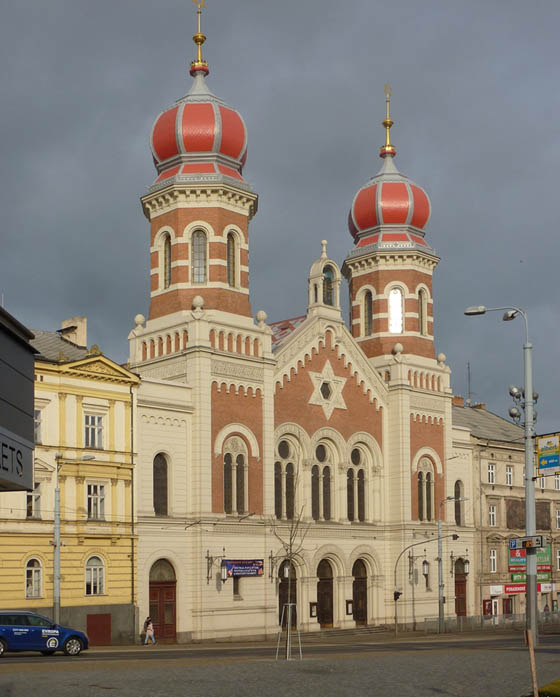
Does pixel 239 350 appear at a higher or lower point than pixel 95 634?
higher

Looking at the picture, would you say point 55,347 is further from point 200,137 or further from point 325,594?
point 325,594

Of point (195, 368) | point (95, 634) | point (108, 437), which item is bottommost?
point (95, 634)

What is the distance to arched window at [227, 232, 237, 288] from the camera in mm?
59688

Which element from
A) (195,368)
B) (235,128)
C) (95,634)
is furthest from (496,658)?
(235,128)

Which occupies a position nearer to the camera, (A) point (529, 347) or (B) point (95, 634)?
(A) point (529, 347)

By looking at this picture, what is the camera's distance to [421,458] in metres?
68.2

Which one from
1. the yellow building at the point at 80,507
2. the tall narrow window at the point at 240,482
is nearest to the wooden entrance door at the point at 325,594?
the tall narrow window at the point at 240,482

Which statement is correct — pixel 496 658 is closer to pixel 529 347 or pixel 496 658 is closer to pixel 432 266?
pixel 529 347

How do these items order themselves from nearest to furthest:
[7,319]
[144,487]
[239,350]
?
[7,319], [144,487], [239,350]

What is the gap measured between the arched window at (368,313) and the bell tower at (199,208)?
43.9 feet

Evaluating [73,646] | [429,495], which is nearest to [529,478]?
[73,646]

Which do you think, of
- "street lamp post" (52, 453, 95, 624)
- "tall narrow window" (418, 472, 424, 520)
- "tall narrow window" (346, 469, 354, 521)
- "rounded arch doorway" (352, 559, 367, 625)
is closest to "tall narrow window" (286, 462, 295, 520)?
"tall narrow window" (346, 469, 354, 521)

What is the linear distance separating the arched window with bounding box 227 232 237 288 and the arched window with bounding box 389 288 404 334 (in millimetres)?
14015

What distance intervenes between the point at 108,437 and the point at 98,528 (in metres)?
4.15
